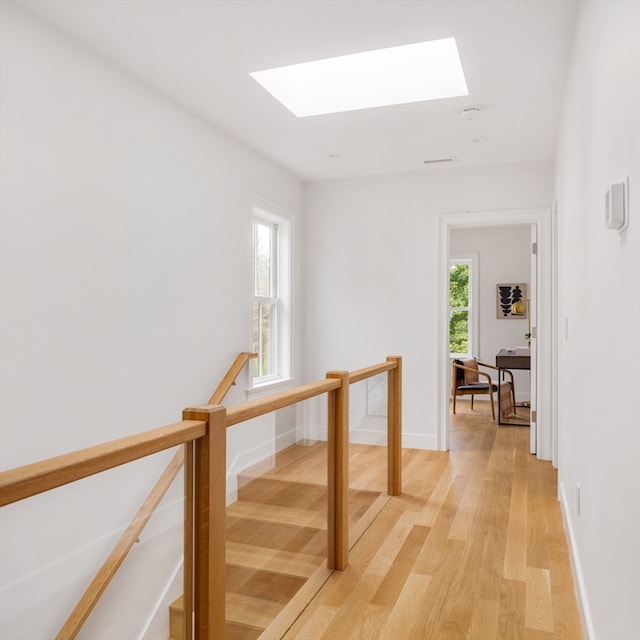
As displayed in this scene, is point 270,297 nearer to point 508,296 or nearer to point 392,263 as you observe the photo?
point 392,263

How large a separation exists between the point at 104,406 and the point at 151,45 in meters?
1.84

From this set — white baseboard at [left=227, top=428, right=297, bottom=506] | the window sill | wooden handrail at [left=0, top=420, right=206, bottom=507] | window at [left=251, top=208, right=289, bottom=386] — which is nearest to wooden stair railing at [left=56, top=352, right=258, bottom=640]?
wooden handrail at [left=0, top=420, right=206, bottom=507]

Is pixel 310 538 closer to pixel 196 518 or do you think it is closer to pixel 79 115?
pixel 196 518

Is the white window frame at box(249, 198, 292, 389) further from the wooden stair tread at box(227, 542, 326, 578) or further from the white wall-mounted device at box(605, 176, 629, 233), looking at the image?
the white wall-mounted device at box(605, 176, 629, 233)

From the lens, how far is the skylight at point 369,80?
3.48 m

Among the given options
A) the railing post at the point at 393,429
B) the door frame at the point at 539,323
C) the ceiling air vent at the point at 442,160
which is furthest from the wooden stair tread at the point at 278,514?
the ceiling air vent at the point at 442,160

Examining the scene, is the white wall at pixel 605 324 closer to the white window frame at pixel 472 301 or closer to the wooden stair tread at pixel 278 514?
the wooden stair tread at pixel 278 514

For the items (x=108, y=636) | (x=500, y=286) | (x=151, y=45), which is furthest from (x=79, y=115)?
(x=500, y=286)

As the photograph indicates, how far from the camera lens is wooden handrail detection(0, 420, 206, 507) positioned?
3.20ft

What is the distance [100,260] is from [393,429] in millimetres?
2070

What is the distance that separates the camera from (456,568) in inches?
108

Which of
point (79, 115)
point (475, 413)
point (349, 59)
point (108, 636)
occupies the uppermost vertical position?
point (349, 59)

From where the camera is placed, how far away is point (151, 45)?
9.47 feet

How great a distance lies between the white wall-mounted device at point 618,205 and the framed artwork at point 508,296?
24.1 ft
